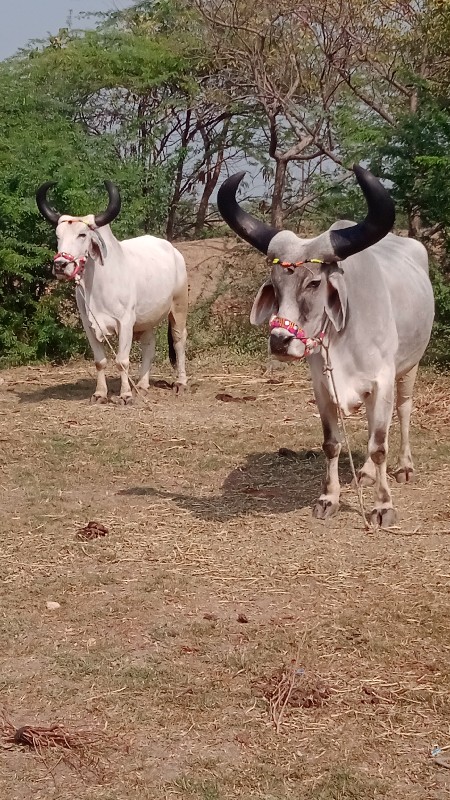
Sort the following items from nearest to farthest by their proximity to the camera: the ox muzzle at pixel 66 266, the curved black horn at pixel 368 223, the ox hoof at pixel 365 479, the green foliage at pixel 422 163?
1. the curved black horn at pixel 368 223
2. the ox hoof at pixel 365 479
3. the ox muzzle at pixel 66 266
4. the green foliage at pixel 422 163

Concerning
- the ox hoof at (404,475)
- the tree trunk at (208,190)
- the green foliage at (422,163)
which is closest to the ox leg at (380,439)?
the ox hoof at (404,475)

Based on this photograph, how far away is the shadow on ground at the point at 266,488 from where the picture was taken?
664 cm

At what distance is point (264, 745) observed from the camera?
3754 millimetres

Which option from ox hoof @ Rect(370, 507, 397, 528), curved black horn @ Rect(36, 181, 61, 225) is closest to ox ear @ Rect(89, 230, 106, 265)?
curved black horn @ Rect(36, 181, 61, 225)

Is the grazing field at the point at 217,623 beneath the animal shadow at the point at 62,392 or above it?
above

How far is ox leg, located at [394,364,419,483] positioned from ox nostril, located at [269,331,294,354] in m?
2.08

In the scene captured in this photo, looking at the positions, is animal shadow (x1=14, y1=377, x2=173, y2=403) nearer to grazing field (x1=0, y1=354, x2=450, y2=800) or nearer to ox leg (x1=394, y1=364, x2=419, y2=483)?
grazing field (x1=0, y1=354, x2=450, y2=800)

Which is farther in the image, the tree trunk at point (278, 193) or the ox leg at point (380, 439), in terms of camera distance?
the tree trunk at point (278, 193)

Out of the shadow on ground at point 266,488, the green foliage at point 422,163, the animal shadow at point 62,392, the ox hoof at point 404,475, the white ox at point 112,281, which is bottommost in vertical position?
the animal shadow at point 62,392

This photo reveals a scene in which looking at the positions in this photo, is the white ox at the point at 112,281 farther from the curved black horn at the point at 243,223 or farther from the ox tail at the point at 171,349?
the curved black horn at the point at 243,223

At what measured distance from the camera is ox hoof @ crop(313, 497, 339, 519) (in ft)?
20.8

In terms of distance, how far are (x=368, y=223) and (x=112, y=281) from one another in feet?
15.8

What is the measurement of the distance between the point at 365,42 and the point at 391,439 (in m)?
7.90

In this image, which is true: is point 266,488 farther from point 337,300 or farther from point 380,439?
point 337,300
